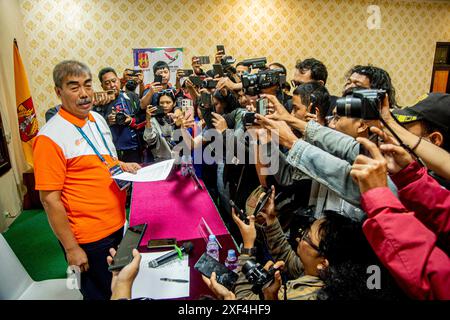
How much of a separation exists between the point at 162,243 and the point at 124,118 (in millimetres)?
1999

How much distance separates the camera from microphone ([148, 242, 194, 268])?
1229mm

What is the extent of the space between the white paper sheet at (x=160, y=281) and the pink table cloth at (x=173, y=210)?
195mm

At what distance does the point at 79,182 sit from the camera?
4.68 feet

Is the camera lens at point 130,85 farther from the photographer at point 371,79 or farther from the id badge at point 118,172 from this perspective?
the photographer at point 371,79

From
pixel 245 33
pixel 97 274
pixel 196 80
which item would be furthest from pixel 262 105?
pixel 245 33

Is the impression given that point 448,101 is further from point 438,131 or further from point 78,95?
point 78,95

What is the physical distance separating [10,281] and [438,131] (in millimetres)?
1991

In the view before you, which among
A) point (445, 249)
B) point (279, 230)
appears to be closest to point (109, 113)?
point (279, 230)

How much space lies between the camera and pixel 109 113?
3.15 m

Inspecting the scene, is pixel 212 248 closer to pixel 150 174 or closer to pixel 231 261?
pixel 231 261

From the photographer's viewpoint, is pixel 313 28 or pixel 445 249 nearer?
pixel 445 249

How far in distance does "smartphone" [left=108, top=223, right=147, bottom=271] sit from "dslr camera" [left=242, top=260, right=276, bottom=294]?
45 centimetres

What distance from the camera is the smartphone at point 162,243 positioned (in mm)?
1359

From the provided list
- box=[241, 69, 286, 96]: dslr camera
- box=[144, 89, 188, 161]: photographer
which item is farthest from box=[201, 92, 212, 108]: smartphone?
box=[241, 69, 286, 96]: dslr camera
